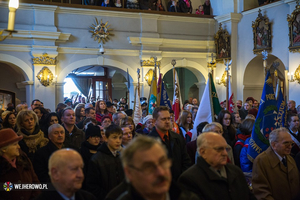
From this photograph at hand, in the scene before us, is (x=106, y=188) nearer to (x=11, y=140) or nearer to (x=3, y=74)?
(x=11, y=140)

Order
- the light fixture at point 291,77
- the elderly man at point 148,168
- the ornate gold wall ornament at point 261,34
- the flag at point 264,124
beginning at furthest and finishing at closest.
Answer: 1. the ornate gold wall ornament at point 261,34
2. the light fixture at point 291,77
3. the flag at point 264,124
4. the elderly man at point 148,168

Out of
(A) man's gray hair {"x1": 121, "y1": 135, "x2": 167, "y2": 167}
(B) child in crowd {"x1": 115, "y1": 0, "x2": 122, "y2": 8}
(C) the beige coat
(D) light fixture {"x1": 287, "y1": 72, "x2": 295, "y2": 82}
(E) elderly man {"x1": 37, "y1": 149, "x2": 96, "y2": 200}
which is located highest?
(B) child in crowd {"x1": 115, "y1": 0, "x2": 122, "y2": 8}

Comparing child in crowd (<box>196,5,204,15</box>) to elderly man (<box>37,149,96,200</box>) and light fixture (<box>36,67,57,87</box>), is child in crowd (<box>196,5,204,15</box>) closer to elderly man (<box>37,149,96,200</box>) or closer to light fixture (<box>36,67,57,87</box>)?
light fixture (<box>36,67,57,87</box>)

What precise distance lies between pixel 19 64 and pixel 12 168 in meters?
11.4

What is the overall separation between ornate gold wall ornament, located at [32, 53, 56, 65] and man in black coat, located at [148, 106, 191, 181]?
10822 millimetres

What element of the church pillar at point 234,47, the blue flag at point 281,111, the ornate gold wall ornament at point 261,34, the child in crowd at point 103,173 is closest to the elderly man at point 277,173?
the child in crowd at point 103,173

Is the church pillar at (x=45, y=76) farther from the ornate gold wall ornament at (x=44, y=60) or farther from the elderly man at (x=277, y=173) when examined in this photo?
the elderly man at (x=277, y=173)

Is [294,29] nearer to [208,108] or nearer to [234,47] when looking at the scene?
[234,47]

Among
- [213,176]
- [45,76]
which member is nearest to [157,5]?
[45,76]

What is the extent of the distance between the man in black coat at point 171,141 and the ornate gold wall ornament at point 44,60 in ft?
35.5

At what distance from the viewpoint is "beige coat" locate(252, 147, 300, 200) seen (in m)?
3.73

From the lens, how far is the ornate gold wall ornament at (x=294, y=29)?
13.2 meters

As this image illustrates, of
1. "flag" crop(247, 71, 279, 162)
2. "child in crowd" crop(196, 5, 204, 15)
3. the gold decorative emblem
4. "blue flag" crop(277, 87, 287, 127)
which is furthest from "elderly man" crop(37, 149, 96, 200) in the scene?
"child in crowd" crop(196, 5, 204, 15)

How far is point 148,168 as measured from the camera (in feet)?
6.10
